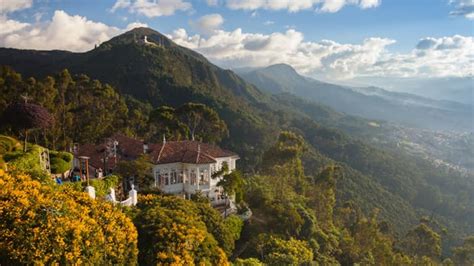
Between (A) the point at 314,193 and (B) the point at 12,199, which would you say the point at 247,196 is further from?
(B) the point at 12,199

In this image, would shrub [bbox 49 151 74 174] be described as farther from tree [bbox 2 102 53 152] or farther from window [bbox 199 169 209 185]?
window [bbox 199 169 209 185]

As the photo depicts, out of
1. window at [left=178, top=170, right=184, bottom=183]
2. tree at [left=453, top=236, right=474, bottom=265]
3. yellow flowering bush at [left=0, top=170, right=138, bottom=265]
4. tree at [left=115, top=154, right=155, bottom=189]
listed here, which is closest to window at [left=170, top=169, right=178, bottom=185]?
window at [left=178, top=170, right=184, bottom=183]

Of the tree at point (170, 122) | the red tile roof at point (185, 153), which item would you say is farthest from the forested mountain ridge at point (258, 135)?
the red tile roof at point (185, 153)

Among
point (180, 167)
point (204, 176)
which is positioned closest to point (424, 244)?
point (204, 176)

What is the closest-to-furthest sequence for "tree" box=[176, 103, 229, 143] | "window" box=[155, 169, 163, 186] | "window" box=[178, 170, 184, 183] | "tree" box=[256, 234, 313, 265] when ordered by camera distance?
"tree" box=[256, 234, 313, 265]
"window" box=[155, 169, 163, 186]
"window" box=[178, 170, 184, 183]
"tree" box=[176, 103, 229, 143]

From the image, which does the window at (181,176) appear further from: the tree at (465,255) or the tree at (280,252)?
the tree at (465,255)
